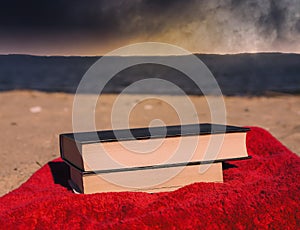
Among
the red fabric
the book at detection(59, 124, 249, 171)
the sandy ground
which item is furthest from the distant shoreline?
the red fabric

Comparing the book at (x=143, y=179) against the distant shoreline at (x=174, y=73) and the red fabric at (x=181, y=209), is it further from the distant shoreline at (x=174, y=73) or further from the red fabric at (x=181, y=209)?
the distant shoreline at (x=174, y=73)

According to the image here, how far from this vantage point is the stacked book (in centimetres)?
73

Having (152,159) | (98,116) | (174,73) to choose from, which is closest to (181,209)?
(152,159)

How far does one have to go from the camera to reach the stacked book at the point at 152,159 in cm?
73

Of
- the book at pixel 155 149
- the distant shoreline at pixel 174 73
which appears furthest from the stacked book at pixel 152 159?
the distant shoreline at pixel 174 73

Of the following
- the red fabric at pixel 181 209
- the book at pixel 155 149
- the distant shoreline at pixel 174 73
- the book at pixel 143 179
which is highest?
the distant shoreline at pixel 174 73

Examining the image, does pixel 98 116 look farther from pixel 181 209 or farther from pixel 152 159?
pixel 181 209

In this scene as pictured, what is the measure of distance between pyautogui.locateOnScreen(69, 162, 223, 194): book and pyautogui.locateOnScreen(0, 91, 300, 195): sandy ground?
1.81 feet

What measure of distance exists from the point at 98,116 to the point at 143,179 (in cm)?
102

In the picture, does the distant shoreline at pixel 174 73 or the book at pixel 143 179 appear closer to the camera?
the book at pixel 143 179

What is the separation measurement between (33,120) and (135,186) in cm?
101

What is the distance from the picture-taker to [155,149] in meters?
0.74

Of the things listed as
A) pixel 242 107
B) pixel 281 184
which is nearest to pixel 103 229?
pixel 281 184

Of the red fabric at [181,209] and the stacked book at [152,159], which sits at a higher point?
the stacked book at [152,159]
